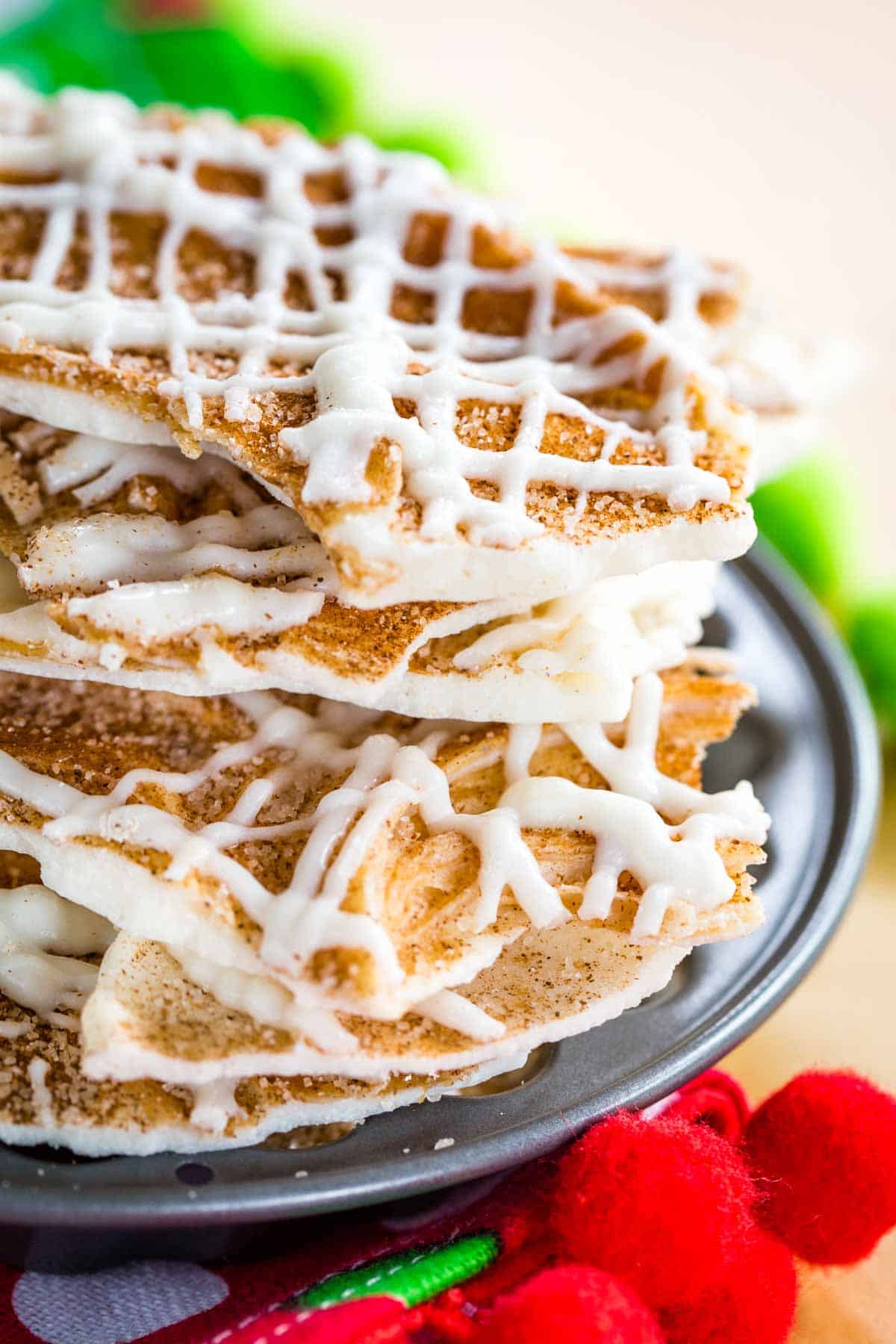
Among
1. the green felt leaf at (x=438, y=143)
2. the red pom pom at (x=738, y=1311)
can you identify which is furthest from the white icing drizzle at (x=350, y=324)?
the green felt leaf at (x=438, y=143)

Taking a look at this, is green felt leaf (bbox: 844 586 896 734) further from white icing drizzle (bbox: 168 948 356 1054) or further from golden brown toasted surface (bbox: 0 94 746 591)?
white icing drizzle (bbox: 168 948 356 1054)

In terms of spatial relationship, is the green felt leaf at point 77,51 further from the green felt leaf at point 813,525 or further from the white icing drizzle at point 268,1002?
the white icing drizzle at point 268,1002

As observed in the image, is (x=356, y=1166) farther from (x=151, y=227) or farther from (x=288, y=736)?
(x=151, y=227)

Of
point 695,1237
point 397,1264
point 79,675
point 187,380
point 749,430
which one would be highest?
point 749,430

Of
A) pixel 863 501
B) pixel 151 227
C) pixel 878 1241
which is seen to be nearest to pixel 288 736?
pixel 151 227

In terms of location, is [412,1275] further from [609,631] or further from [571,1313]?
[609,631]

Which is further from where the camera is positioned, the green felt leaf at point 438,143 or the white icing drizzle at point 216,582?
the green felt leaf at point 438,143

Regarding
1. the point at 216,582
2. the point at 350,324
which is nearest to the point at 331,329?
the point at 350,324
